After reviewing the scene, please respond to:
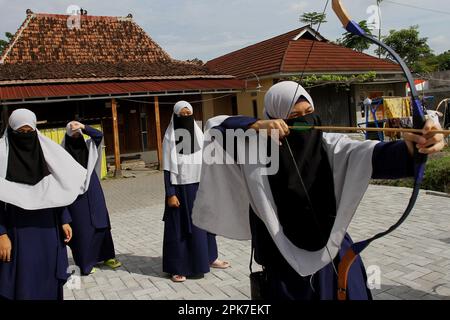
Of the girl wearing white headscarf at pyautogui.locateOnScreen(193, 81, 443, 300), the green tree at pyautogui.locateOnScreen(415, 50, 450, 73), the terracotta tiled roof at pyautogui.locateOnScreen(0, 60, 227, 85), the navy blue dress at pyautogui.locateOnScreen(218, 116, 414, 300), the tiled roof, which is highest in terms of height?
Result: the green tree at pyautogui.locateOnScreen(415, 50, 450, 73)

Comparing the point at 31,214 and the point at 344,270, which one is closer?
the point at 344,270

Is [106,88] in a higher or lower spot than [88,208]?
higher

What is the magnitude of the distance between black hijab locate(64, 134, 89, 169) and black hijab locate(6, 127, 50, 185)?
4.22 ft

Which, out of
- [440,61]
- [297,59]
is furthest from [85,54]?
[440,61]

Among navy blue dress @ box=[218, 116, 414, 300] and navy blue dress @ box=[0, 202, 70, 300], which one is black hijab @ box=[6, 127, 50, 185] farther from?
navy blue dress @ box=[218, 116, 414, 300]

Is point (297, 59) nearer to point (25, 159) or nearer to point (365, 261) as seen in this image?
point (365, 261)

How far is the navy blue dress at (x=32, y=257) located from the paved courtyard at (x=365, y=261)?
3.25 feet

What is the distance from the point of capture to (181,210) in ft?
14.1

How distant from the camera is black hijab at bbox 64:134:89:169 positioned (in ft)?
14.7

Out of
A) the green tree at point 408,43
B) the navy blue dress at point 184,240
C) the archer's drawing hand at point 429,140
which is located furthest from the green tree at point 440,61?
the archer's drawing hand at point 429,140

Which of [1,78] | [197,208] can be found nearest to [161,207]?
[197,208]

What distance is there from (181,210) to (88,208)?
1.12m

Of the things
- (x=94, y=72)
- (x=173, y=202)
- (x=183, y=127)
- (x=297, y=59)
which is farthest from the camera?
(x=297, y=59)

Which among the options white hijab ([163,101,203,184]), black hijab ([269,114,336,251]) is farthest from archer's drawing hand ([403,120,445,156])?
white hijab ([163,101,203,184])
